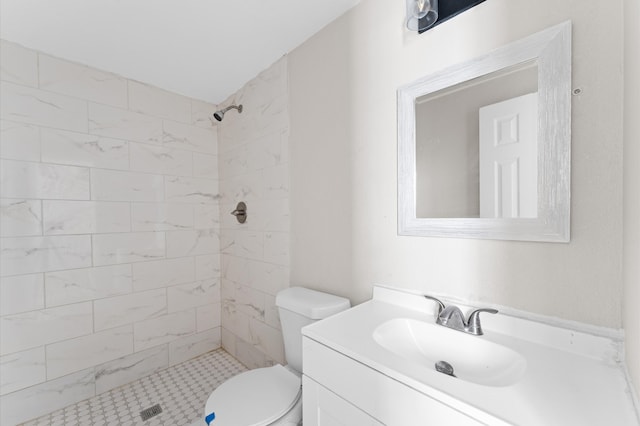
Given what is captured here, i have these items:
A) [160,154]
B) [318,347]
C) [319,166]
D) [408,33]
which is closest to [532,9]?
[408,33]

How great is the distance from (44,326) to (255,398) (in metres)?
1.42

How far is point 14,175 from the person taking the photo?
1.53 meters

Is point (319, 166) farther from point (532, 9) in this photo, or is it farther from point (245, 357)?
point (245, 357)

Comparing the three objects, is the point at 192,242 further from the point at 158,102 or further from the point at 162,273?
the point at 158,102

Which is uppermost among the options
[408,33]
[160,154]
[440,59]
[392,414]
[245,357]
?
[408,33]

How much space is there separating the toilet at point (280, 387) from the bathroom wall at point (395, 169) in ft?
0.51

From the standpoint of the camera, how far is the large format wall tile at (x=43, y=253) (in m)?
1.52

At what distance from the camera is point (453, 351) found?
90 cm

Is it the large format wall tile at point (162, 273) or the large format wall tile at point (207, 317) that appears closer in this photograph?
the large format wall tile at point (162, 273)

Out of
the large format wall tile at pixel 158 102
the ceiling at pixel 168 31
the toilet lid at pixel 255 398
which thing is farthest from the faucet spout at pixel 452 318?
the large format wall tile at pixel 158 102

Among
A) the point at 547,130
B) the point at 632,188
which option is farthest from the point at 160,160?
the point at 632,188

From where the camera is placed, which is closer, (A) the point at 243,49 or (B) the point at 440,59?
(B) the point at 440,59

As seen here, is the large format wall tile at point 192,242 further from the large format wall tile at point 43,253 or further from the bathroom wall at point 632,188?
the bathroom wall at point 632,188

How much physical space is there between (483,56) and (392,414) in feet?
3.63
